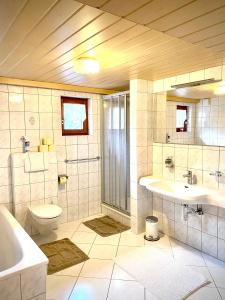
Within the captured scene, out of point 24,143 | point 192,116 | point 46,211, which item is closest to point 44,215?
point 46,211

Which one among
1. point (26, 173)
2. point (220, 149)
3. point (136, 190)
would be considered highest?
point (220, 149)

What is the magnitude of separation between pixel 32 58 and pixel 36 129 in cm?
131

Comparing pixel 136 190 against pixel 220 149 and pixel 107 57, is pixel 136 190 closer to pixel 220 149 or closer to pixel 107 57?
pixel 220 149

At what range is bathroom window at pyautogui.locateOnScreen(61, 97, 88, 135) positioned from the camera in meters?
3.52

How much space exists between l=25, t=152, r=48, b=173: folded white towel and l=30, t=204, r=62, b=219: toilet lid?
50cm

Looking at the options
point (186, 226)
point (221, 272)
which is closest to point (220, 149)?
point (186, 226)

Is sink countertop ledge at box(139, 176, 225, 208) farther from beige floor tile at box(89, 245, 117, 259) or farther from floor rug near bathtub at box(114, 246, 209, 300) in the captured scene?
beige floor tile at box(89, 245, 117, 259)

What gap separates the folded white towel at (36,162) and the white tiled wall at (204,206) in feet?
5.07

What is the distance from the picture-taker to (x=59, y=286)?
84.2 inches

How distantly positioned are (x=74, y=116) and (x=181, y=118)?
5.50ft

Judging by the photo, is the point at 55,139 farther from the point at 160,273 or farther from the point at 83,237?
the point at 160,273

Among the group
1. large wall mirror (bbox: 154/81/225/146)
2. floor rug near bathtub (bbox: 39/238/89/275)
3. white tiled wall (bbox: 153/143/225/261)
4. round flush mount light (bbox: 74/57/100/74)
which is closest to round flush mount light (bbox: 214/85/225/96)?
large wall mirror (bbox: 154/81/225/146)

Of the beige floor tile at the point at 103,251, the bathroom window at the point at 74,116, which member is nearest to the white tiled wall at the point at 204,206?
the beige floor tile at the point at 103,251

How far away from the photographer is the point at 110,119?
3.61 m
